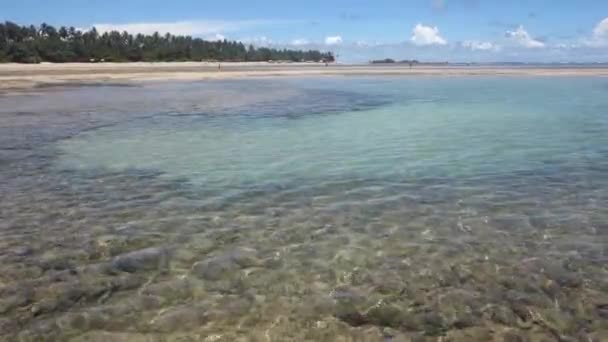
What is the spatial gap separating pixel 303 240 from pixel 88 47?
12643 centimetres

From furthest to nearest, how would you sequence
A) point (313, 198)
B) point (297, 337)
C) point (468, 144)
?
point (468, 144)
point (313, 198)
point (297, 337)

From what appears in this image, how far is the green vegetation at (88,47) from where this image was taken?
10612cm

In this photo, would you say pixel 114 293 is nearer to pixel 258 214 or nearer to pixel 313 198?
pixel 258 214

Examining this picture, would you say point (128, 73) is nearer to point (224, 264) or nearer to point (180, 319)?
point (224, 264)

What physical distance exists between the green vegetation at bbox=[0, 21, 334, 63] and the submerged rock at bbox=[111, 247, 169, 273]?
356ft

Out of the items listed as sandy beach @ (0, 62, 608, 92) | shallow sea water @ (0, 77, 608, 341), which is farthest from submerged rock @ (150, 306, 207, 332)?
sandy beach @ (0, 62, 608, 92)

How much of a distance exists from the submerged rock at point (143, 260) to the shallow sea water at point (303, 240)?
44mm

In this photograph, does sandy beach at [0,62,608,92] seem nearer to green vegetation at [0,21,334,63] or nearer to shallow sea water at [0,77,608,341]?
green vegetation at [0,21,334,63]

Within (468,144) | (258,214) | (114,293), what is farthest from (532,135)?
(114,293)

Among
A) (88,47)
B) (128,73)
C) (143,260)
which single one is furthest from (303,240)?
(88,47)

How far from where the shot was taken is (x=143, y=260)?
7934 mm

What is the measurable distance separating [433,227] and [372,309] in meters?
3.45

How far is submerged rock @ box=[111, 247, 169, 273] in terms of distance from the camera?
7668 millimetres

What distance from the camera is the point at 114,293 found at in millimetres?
6848
